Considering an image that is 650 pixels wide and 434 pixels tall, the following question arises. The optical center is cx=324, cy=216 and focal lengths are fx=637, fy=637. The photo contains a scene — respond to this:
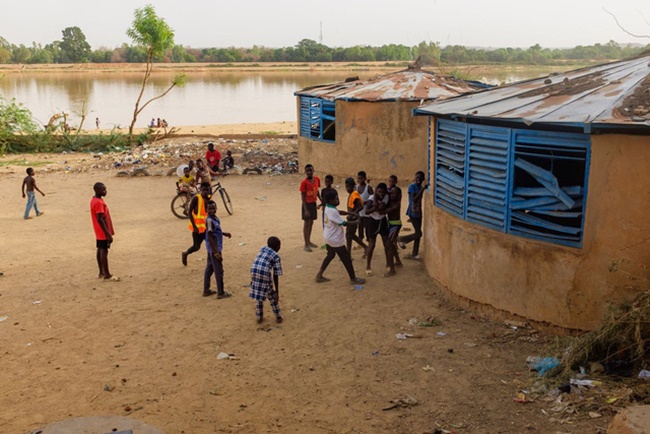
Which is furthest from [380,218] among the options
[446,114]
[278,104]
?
[278,104]

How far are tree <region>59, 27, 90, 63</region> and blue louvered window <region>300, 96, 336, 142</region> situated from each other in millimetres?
74316

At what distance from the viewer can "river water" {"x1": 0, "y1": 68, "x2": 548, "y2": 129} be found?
127 feet

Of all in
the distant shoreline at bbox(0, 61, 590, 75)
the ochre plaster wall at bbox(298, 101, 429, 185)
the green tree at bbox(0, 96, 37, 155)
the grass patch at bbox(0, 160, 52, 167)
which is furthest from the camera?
the distant shoreline at bbox(0, 61, 590, 75)

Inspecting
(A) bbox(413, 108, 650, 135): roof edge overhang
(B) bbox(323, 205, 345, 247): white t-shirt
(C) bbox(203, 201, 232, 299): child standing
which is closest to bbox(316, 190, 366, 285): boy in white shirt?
(B) bbox(323, 205, 345, 247): white t-shirt

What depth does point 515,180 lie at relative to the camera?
679 centimetres

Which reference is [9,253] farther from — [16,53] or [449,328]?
[16,53]

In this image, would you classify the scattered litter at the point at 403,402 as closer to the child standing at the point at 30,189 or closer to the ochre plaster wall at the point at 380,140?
the child standing at the point at 30,189

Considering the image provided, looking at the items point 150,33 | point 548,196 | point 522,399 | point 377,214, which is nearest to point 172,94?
point 150,33

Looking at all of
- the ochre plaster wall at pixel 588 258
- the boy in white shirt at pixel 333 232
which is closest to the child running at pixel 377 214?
the boy in white shirt at pixel 333 232

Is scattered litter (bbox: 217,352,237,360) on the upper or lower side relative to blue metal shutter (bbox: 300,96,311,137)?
lower

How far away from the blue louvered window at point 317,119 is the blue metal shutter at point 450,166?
801 cm

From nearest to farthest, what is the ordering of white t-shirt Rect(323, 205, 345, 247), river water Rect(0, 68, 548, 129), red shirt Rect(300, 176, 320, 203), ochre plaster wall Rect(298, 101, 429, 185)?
white t-shirt Rect(323, 205, 345, 247) → red shirt Rect(300, 176, 320, 203) → ochre plaster wall Rect(298, 101, 429, 185) → river water Rect(0, 68, 548, 129)

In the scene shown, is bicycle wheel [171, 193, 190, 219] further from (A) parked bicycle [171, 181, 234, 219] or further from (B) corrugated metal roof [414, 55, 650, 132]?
(B) corrugated metal roof [414, 55, 650, 132]

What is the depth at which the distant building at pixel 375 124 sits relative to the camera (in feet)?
47.5
